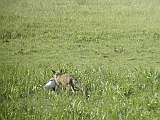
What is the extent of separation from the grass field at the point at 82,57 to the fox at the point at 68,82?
3.8 inches

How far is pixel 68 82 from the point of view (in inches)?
243

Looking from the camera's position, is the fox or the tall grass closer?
the tall grass

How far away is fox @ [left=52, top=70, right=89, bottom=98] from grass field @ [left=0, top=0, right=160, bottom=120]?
97mm

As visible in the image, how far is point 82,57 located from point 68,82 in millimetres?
2486

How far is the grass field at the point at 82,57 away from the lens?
5.42m

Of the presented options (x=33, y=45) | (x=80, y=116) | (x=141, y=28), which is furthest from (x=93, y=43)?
(x=80, y=116)

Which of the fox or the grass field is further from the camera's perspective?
the fox

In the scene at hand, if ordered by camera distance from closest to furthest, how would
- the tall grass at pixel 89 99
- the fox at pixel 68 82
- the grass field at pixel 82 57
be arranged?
the tall grass at pixel 89 99
the grass field at pixel 82 57
the fox at pixel 68 82

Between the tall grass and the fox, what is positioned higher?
the fox

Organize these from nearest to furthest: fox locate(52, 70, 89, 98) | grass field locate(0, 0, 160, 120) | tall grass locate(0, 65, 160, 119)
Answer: tall grass locate(0, 65, 160, 119) → grass field locate(0, 0, 160, 120) → fox locate(52, 70, 89, 98)

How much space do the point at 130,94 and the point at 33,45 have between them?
3.94 metres

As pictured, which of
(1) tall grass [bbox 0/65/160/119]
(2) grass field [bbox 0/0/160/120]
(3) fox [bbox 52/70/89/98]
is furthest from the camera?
(3) fox [bbox 52/70/89/98]

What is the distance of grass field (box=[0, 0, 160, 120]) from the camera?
5415 millimetres

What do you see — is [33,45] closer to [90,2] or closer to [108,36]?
[108,36]
